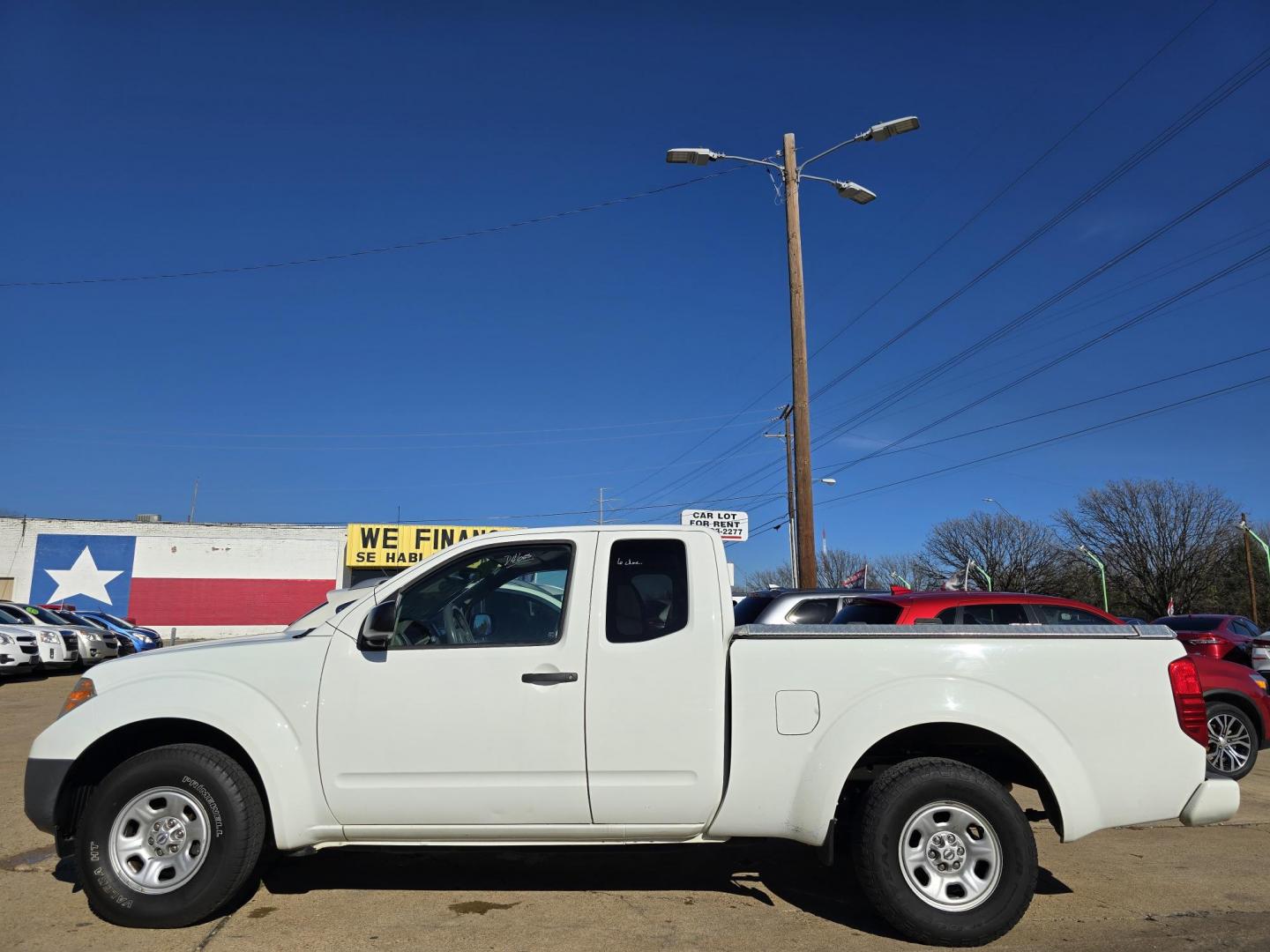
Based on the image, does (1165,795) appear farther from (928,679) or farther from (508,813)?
(508,813)

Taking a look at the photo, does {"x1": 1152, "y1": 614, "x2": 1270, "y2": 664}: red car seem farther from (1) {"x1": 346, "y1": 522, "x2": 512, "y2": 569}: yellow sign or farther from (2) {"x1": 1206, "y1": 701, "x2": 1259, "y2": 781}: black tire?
(1) {"x1": 346, "y1": 522, "x2": 512, "y2": 569}: yellow sign

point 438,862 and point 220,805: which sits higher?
point 220,805

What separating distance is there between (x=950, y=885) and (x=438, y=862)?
302 cm

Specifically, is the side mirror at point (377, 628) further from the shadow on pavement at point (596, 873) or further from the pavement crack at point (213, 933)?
the pavement crack at point (213, 933)

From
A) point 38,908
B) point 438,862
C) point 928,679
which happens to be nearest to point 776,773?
point 928,679

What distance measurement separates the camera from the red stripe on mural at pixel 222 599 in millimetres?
39969

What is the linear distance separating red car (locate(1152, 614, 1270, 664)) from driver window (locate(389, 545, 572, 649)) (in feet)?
31.2

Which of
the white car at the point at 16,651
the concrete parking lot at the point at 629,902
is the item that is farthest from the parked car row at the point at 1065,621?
the white car at the point at 16,651

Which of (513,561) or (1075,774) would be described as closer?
(1075,774)

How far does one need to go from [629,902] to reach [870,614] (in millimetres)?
4012

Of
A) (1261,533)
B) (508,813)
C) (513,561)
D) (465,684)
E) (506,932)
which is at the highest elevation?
(1261,533)

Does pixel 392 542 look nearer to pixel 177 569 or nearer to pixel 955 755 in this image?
pixel 177 569

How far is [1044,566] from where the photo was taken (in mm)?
64375

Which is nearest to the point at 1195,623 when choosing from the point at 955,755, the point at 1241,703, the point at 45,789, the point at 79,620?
the point at 1241,703
